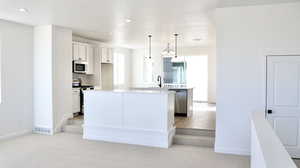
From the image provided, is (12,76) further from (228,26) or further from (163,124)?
(228,26)

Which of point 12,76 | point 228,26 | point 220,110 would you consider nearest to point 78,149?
point 12,76

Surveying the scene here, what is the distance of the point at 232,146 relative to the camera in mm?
4852

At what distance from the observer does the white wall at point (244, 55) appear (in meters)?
4.51

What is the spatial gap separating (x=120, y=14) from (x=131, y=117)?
2133mm

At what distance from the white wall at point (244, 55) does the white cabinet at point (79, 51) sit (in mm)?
4313

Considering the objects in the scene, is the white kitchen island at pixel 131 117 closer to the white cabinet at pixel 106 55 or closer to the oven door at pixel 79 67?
the oven door at pixel 79 67

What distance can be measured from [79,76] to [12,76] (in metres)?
2.76

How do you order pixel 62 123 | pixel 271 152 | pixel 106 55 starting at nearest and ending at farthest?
pixel 271 152, pixel 62 123, pixel 106 55

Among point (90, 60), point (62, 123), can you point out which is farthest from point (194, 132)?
point (90, 60)

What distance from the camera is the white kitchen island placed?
532cm

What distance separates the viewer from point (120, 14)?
5.14 m

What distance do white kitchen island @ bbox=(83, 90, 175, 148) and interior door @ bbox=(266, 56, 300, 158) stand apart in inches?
76.2

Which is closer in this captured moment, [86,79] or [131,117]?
[131,117]

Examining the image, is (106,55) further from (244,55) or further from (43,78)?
(244,55)
